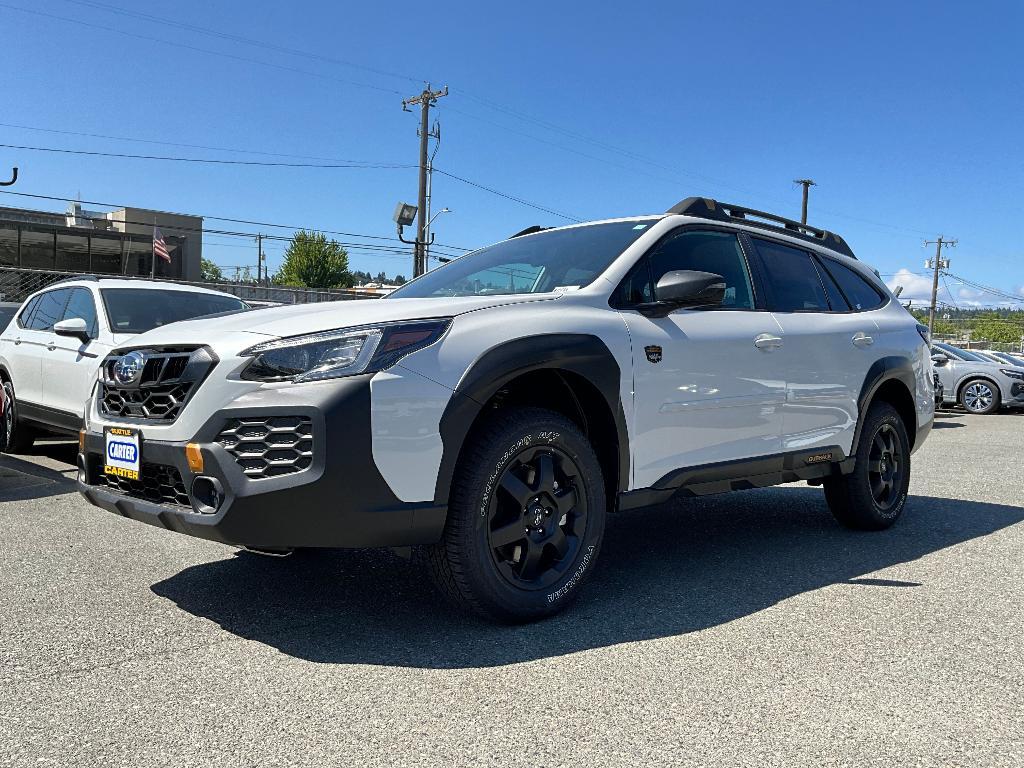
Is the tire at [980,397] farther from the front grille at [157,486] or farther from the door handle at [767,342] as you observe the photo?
the front grille at [157,486]

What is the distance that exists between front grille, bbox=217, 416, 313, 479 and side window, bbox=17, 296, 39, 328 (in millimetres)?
6088

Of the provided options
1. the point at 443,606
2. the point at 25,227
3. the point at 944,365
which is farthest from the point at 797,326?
the point at 25,227

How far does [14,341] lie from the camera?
7.89 meters

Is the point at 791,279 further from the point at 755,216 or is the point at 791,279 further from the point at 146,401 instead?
the point at 146,401

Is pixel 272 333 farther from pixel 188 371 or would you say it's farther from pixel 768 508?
pixel 768 508

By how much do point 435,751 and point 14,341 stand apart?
7119mm

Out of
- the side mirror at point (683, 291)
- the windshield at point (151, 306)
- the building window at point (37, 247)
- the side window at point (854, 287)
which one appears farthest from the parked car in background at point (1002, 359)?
the building window at point (37, 247)

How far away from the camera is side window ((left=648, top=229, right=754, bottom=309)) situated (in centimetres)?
426

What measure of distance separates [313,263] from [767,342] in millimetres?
77941

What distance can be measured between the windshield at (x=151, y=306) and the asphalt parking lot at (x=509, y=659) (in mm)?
2345

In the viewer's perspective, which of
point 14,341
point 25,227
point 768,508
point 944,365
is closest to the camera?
point 768,508

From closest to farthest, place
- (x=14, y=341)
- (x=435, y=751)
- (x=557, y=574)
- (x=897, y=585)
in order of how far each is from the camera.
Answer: (x=435, y=751), (x=557, y=574), (x=897, y=585), (x=14, y=341)

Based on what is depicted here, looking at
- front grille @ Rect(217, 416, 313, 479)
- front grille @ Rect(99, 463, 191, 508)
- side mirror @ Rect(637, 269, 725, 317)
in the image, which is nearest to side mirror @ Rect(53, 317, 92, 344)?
front grille @ Rect(99, 463, 191, 508)

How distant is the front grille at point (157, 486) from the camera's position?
3.19 m
